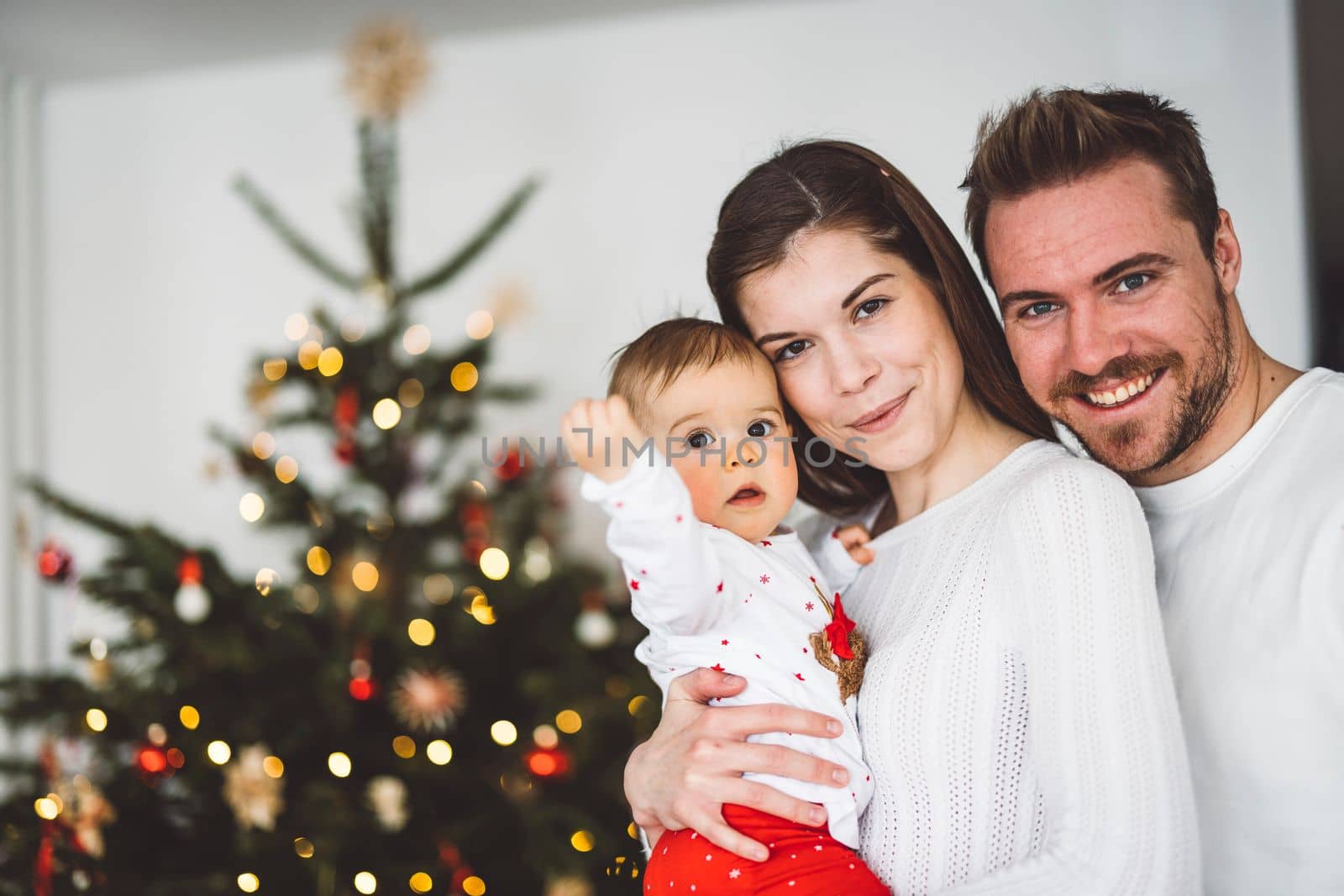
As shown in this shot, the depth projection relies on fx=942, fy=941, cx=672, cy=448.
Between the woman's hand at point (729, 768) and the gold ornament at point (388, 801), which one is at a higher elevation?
the woman's hand at point (729, 768)

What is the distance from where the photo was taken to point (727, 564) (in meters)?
1.11

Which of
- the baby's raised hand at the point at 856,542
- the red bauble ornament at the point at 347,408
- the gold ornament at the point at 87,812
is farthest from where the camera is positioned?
the gold ornament at the point at 87,812

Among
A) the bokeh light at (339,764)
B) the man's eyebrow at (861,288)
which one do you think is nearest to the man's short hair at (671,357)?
the man's eyebrow at (861,288)

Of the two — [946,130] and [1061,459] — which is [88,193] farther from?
[1061,459]

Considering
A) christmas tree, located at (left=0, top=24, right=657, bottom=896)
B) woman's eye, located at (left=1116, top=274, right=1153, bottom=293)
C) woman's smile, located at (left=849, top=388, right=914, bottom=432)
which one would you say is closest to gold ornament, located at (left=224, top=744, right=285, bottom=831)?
christmas tree, located at (left=0, top=24, right=657, bottom=896)

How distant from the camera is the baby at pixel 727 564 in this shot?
38.0 inches

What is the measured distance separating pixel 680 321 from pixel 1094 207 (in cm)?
49

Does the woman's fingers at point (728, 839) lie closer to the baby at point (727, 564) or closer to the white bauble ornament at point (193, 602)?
the baby at point (727, 564)

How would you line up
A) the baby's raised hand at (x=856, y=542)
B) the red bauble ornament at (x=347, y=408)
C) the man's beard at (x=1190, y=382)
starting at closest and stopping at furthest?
the man's beard at (x=1190, y=382), the baby's raised hand at (x=856, y=542), the red bauble ornament at (x=347, y=408)

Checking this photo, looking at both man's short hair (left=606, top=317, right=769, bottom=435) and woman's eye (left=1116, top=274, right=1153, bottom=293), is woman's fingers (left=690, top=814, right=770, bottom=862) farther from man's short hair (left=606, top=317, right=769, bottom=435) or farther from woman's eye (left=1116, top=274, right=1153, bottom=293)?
woman's eye (left=1116, top=274, right=1153, bottom=293)

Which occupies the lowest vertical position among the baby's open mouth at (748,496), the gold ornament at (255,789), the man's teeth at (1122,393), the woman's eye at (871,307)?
the gold ornament at (255,789)

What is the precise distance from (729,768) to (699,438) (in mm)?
383

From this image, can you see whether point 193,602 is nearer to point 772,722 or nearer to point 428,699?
point 428,699

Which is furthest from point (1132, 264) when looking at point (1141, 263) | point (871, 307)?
point (871, 307)
